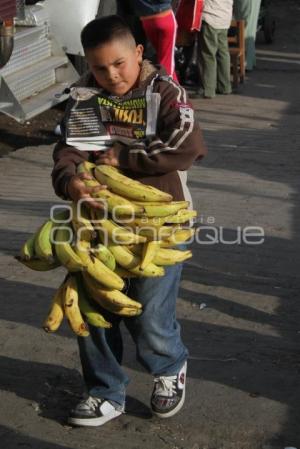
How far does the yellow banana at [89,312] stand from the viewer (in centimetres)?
445

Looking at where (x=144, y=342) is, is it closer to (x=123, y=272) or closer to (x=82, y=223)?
(x=123, y=272)

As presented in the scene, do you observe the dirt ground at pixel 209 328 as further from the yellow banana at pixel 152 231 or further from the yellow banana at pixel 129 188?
the yellow banana at pixel 129 188

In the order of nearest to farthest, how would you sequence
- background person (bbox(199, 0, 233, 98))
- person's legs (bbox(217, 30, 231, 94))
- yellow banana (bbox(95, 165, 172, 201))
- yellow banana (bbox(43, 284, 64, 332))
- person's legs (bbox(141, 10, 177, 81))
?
yellow banana (bbox(95, 165, 172, 201))
yellow banana (bbox(43, 284, 64, 332))
person's legs (bbox(141, 10, 177, 81))
background person (bbox(199, 0, 233, 98))
person's legs (bbox(217, 30, 231, 94))

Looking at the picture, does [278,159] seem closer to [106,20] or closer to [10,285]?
[10,285]

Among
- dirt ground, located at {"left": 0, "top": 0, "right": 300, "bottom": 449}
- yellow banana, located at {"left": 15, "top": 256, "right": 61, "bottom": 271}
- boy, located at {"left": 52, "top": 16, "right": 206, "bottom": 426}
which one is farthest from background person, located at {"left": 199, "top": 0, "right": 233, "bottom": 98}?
yellow banana, located at {"left": 15, "top": 256, "right": 61, "bottom": 271}

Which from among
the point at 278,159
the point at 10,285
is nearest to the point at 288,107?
the point at 278,159

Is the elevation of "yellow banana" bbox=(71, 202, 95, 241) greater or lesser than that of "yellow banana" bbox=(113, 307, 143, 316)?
greater

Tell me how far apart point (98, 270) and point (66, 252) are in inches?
6.2

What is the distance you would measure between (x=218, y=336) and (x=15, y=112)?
16.9ft

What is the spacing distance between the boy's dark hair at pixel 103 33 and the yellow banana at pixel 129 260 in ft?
2.78

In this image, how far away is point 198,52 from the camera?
554 inches

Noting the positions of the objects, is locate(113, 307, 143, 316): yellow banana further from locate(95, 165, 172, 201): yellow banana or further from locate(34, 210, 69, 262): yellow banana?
locate(95, 165, 172, 201): yellow banana

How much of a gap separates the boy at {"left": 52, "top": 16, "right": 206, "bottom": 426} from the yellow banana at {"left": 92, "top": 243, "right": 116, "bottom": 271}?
0.58 feet

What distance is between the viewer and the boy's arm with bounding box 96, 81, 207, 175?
14.0 feet
